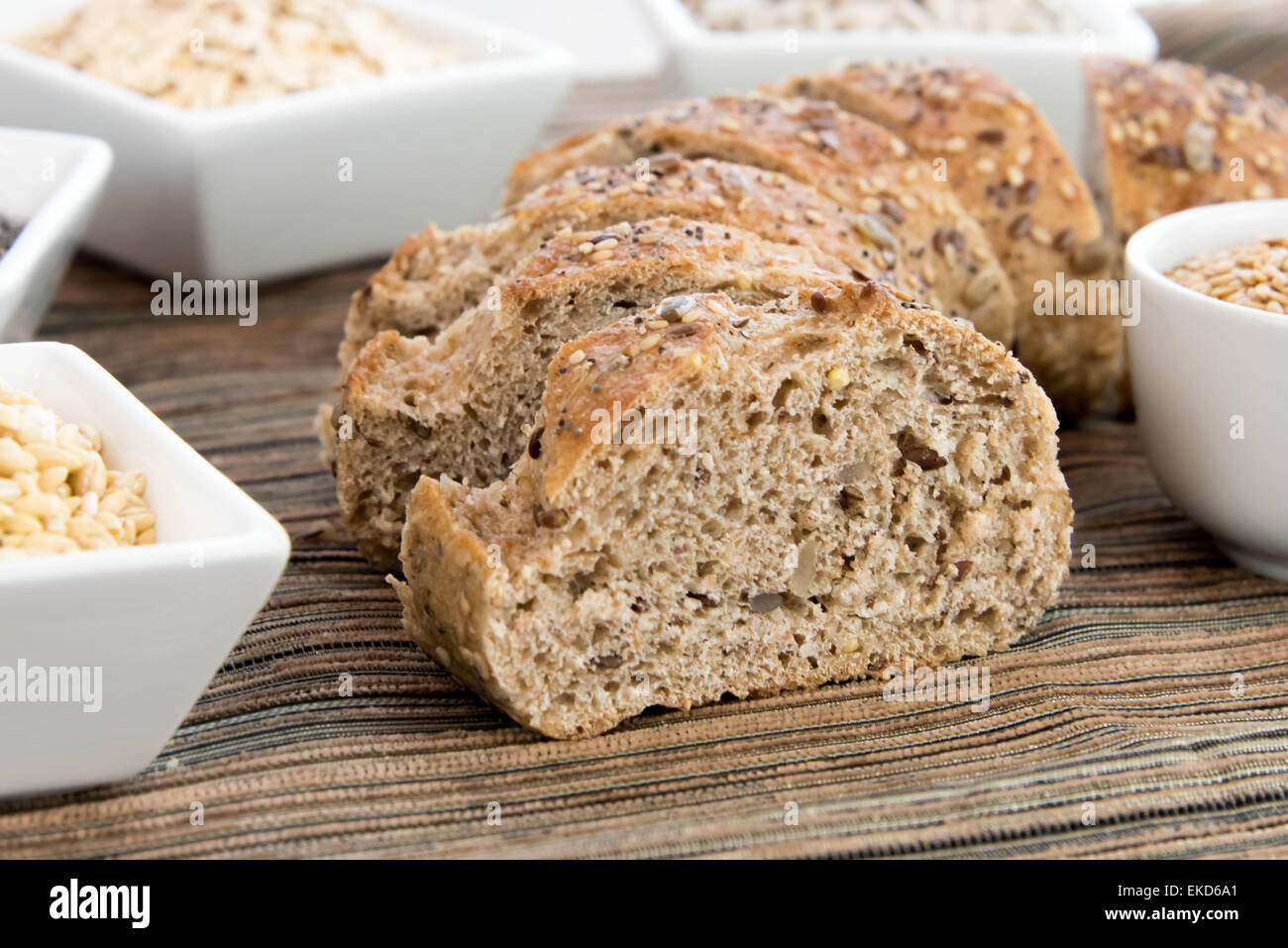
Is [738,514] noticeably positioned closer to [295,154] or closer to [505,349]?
[505,349]

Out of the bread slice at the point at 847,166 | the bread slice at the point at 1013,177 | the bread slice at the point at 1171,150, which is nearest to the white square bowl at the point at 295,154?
the bread slice at the point at 847,166

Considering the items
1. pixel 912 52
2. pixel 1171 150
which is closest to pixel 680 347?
pixel 1171 150

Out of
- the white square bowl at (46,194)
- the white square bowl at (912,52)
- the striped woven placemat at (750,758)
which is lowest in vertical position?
the striped woven placemat at (750,758)

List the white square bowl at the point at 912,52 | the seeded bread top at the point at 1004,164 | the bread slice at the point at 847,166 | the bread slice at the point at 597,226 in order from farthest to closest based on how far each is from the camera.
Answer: the white square bowl at the point at 912,52 < the seeded bread top at the point at 1004,164 < the bread slice at the point at 847,166 < the bread slice at the point at 597,226

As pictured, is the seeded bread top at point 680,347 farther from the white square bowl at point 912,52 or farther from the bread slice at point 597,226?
the white square bowl at point 912,52

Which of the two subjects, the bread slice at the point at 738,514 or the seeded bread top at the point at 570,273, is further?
the seeded bread top at the point at 570,273

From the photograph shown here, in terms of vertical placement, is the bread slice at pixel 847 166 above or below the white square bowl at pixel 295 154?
above

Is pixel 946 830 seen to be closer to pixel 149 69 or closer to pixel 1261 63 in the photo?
pixel 149 69

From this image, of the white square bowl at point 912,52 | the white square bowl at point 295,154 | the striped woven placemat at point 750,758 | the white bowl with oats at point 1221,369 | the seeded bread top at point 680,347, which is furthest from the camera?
the white square bowl at point 912,52
